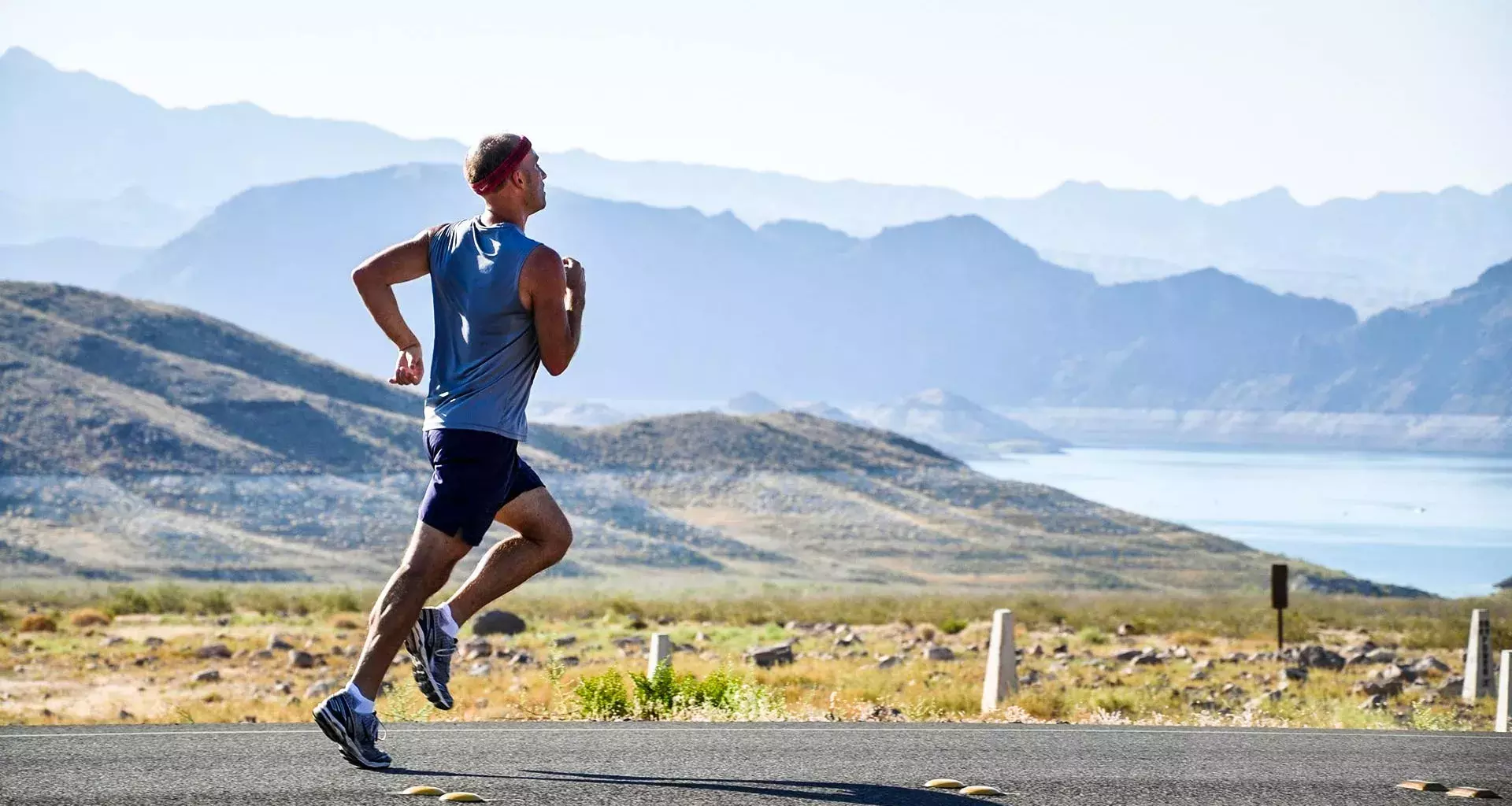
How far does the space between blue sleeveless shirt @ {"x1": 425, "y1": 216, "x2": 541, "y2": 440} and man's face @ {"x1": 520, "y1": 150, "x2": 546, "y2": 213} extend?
0.46ft

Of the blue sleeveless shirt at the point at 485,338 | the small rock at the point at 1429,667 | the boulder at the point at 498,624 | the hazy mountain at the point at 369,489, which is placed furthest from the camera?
the hazy mountain at the point at 369,489

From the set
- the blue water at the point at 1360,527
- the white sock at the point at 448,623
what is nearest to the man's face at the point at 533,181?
the white sock at the point at 448,623

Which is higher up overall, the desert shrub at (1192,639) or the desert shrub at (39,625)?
the desert shrub at (1192,639)

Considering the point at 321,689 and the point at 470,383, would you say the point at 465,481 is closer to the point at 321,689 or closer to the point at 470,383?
the point at 470,383

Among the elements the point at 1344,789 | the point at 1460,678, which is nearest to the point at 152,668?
the point at 1460,678

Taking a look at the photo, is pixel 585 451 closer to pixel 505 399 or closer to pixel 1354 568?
pixel 1354 568

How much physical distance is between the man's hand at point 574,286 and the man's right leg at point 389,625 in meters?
0.89

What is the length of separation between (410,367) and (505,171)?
80 cm

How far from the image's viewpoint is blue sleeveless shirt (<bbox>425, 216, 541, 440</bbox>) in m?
6.27

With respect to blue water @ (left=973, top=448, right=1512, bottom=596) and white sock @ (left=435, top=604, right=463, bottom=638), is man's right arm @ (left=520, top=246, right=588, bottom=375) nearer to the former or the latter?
white sock @ (left=435, top=604, right=463, bottom=638)

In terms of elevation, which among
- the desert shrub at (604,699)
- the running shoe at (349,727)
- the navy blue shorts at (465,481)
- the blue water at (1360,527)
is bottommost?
the desert shrub at (604,699)

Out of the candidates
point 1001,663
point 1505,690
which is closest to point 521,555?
point 1505,690

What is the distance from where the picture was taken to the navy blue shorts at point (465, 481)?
6203 mm

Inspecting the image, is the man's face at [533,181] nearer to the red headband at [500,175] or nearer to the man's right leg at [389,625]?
the red headband at [500,175]
